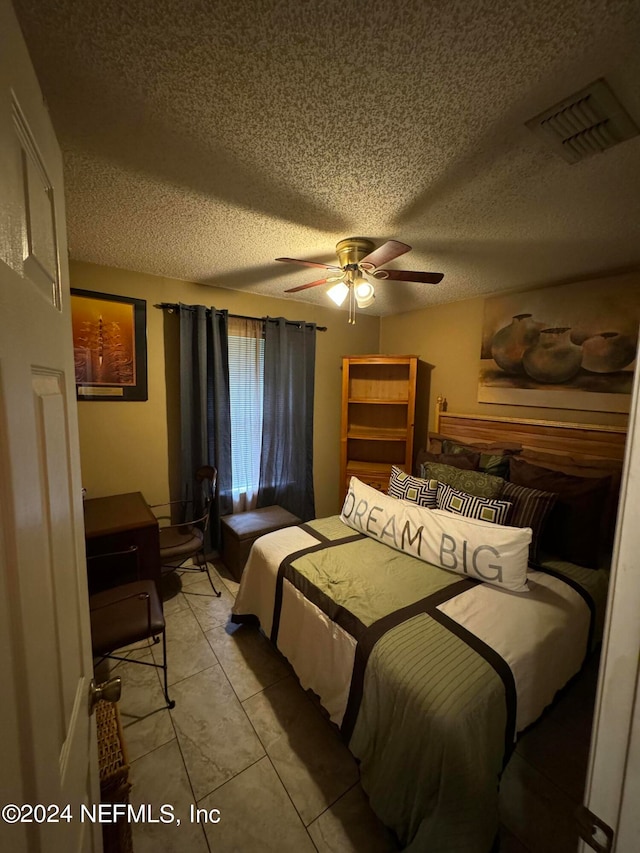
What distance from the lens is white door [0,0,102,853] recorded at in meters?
0.38

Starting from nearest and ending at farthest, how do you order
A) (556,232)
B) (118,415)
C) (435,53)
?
(435,53) → (556,232) → (118,415)

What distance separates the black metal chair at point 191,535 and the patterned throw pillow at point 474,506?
174cm

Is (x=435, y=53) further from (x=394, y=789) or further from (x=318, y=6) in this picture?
(x=394, y=789)

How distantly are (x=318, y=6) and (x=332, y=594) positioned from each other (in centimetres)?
188

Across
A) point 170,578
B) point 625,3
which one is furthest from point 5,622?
point 170,578

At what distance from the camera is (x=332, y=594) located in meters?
1.50

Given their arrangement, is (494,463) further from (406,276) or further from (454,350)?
(406,276)

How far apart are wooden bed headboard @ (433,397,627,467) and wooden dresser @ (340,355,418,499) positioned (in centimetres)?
43

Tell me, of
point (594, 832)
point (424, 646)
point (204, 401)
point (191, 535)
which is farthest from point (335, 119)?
point (191, 535)

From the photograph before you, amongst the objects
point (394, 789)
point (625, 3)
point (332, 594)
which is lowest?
point (394, 789)

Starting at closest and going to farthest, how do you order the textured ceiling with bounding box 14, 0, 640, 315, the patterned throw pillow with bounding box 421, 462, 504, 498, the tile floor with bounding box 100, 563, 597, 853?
the textured ceiling with bounding box 14, 0, 640, 315 < the tile floor with bounding box 100, 563, 597, 853 < the patterned throw pillow with bounding box 421, 462, 504, 498

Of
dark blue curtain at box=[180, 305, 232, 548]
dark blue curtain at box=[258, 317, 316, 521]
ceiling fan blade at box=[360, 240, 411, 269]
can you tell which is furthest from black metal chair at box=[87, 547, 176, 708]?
ceiling fan blade at box=[360, 240, 411, 269]

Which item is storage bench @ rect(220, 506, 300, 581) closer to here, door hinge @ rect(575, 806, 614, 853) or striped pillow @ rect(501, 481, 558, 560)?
striped pillow @ rect(501, 481, 558, 560)

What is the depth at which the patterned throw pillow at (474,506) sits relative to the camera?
6.14 ft
